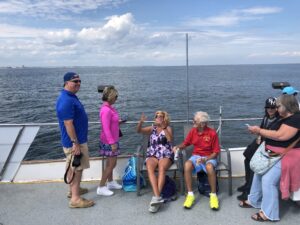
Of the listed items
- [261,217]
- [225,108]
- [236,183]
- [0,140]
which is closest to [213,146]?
[236,183]

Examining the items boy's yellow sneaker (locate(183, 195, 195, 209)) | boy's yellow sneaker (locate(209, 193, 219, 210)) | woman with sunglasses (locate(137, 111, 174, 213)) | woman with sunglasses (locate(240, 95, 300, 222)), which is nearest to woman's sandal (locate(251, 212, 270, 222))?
woman with sunglasses (locate(240, 95, 300, 222))

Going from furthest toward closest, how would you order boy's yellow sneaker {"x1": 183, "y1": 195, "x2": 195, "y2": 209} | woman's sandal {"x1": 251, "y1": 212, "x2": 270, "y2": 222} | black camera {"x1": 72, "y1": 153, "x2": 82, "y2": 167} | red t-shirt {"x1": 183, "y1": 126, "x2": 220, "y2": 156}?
red t-shirt {"x1": 183, "y1": 126, "x2": 220, "y2": 156}
boy's yellow sneaker {"x1": 183, "y1": 195, "x2": 195, "y2": 209}
black camera {"x1": 72, "y1": 153, "x2": 82, "y2": 167}
woman's sandal {"x1": 251, "y1": 212, "x2": 270, "y2": 222}

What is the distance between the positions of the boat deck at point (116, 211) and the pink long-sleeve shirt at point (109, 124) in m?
0.73

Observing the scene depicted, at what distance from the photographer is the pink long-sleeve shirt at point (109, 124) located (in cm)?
406

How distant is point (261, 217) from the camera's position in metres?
3.50

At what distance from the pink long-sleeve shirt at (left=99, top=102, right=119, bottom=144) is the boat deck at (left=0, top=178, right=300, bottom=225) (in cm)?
73

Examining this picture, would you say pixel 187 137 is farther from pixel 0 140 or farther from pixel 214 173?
pixel 0 140

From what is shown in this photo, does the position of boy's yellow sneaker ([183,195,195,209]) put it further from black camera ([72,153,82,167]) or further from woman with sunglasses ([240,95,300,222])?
black camera ([72,153,82,167])

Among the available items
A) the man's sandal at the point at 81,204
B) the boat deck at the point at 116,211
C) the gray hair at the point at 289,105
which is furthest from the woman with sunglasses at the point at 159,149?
the gray hair at the point at 289,105

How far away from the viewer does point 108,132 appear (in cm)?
406

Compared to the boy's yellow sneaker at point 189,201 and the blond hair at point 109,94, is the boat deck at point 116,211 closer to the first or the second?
the boy's yellow sneaker at point 189,201

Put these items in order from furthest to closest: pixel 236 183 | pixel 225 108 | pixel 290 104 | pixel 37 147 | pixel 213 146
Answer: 1. pixel 225 108
2. pixel 37 147
3. pixel 236 183
4. pixel 213 146
5. pixel 290 104

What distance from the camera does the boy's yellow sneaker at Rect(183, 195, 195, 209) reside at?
380 centimetres

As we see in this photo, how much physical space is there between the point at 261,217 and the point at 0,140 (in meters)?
3.50
